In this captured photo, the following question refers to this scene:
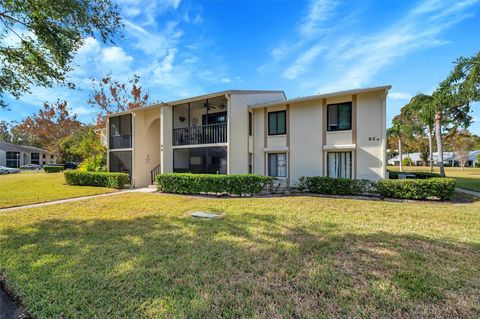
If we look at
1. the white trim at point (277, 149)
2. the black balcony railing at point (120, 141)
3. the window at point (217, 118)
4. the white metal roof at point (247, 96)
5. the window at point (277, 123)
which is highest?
the white metal roof at point (247, 96)

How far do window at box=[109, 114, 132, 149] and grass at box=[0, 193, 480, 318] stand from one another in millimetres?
11309

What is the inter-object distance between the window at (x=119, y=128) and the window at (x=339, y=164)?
1515cm

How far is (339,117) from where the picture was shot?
1291 cm

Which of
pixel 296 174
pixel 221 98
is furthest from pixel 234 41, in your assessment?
pixel 296 174

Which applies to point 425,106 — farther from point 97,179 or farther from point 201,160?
point 97,179

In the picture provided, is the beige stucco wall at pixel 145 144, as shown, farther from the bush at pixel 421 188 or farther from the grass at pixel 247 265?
the bush at pixel 421 188

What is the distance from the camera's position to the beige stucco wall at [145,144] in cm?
1664

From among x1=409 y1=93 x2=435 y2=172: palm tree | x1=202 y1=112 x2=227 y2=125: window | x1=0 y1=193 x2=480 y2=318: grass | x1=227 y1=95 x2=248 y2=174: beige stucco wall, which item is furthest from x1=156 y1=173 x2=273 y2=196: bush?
x1=409 y1=93 x2=435 y2=172: palm tree

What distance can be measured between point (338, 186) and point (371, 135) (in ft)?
11.0

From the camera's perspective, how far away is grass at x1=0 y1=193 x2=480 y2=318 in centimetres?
306

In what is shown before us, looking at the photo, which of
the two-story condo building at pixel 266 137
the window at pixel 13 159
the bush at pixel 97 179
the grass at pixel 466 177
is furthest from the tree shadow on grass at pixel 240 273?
the window at pixel 13 159

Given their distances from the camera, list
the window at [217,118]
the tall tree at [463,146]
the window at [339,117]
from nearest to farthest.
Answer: the window at [339,117], the window at [217,118], the tall tree at [463,146]

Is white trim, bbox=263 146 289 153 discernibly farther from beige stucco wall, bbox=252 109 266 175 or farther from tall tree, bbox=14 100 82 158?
tall tree, bbox=14 100 82 158

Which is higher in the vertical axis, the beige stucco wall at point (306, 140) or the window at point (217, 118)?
the window at point (217, 118)
